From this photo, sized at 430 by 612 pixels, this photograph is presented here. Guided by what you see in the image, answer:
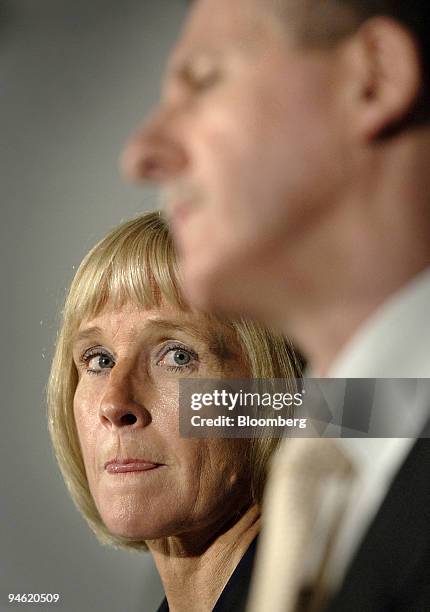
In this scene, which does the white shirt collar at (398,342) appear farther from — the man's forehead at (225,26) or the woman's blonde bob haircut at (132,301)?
the woman's blonde bob haircut at (132,301)

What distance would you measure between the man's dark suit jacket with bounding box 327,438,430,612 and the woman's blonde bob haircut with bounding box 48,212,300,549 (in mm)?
287

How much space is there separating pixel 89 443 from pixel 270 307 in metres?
0.35

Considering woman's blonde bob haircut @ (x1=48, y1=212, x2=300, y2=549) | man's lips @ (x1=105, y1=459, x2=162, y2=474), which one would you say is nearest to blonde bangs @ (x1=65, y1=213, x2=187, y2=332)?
woman's blonde bob haircut @ (x1=48, y1=212, x2=300, y2=549)

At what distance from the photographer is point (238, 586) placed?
0.67 m

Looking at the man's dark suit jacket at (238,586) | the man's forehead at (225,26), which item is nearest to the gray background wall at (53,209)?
the man's dark suit jacket at (238,586)

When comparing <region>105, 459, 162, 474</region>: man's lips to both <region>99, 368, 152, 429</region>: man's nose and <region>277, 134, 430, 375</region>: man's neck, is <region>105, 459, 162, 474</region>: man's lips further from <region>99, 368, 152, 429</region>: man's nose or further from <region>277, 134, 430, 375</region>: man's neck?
<region>277, 134, 430, 375</region>: man's neck

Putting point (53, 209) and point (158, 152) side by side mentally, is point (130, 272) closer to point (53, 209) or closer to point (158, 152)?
point (53, 209)

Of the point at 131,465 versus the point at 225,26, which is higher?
the point at 225,26

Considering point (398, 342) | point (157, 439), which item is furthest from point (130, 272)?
point (398, 342)

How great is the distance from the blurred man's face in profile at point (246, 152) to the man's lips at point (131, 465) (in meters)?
0.29

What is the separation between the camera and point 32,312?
818 mm

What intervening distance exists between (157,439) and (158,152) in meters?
0.32

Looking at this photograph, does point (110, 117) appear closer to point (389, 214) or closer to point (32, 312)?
point (32, 312)

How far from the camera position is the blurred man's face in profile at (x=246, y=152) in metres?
0.42
